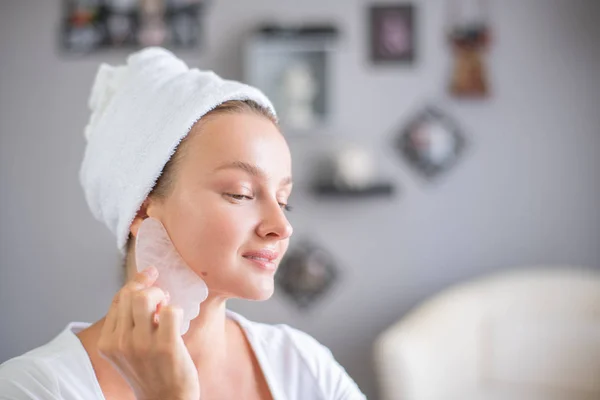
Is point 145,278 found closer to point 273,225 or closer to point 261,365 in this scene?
point 273,225

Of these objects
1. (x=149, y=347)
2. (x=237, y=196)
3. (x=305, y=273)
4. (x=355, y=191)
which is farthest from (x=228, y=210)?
(x=305, y=273)

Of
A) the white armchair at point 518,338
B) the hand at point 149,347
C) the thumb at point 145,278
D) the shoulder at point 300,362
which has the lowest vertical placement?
the white armchair at point 518,338

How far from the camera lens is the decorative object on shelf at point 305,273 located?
3.02 metres

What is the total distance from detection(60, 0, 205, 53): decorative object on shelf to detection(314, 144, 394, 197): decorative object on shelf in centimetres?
89

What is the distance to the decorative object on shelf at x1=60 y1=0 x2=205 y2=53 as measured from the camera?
2.96 metres

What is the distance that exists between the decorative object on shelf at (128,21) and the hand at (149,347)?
2350mm

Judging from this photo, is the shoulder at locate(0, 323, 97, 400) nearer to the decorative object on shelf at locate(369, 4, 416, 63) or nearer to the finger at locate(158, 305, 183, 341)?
the finger at locate(158, 305, 183, 341)

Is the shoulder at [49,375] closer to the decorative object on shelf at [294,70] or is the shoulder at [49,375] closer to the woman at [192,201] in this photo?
the woman at [192,201]

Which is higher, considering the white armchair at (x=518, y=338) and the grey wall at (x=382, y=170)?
the grey wall at (x=382, y=170)

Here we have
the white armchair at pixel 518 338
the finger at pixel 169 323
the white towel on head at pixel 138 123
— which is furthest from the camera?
the white armchair at pixel 518 338

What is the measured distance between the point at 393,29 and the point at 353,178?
28.1 inches

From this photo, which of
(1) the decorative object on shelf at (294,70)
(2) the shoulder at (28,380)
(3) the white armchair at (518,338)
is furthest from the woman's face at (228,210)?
(1) the decorative object on shelf at (294,70)

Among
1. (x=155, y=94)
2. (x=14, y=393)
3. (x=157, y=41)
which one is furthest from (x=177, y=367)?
(x=157, y=41)

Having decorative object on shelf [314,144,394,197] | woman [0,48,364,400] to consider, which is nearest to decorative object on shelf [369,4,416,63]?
decorative object on shelf [314,144,394,197]
